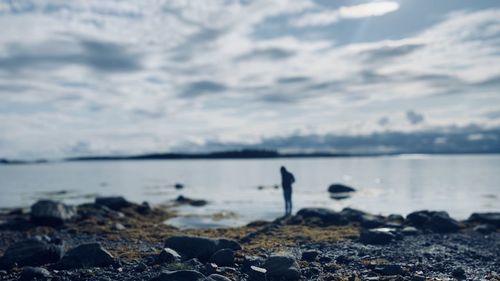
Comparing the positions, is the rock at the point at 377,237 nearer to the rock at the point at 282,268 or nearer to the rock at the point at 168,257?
the rock at the point at 282,268

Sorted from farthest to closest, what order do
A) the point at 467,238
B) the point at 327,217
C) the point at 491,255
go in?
the point at 327,217, the point at 467,238, the point at 491,255

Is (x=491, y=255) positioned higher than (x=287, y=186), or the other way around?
(x=287, y=186)

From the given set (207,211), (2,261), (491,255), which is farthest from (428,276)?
(207,211)

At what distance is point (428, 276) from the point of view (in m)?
17.3

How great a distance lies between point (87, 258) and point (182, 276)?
4.94 m

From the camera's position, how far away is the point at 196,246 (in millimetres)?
19750

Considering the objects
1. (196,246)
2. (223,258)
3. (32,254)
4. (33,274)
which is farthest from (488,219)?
(33,274)

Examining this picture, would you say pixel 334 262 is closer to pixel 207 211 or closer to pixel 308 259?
pixel 308 259

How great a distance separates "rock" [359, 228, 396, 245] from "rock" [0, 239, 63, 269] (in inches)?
538

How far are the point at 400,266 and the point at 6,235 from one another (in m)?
22.3

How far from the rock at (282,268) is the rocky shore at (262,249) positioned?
0.03m

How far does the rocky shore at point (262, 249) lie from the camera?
683 inches

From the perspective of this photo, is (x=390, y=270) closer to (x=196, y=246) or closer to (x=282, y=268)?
(x=282, y=268)

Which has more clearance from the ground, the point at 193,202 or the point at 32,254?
the point at 32,254
